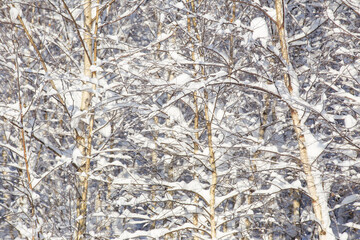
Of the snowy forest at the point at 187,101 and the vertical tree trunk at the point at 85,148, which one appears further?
the vertical tree trunk at the point at 85,148

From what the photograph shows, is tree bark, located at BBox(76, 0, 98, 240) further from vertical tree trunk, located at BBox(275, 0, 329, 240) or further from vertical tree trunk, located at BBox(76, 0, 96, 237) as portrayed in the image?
vertical tree trunk, located at BBox(275, 0, 329, 240)

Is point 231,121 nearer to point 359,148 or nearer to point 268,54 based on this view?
point 268,54

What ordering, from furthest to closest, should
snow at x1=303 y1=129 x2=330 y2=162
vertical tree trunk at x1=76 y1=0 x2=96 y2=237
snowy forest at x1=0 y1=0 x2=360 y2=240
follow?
1. vertical tree trunk at x1=76 y1=0 x2=96 y2=237
2. snow at x1=303 y1=129 x2=330 y2=162
3. snowy forest at x1=0 y1=0 x2=360 y2=240

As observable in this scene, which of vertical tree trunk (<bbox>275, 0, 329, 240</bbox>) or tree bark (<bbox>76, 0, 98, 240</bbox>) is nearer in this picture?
vertical tree trunk (<bbox>275, 0, 329, 240</bbox>)

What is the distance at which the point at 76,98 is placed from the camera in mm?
4691

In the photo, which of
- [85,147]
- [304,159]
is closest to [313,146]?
[304,159]

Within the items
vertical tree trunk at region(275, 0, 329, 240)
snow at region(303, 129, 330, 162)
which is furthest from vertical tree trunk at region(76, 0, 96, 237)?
snow at region(303, 129, 330, 162)

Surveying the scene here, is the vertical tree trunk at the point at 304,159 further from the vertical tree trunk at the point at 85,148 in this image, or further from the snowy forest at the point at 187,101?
the vertical tree trunk at the point at 85,148

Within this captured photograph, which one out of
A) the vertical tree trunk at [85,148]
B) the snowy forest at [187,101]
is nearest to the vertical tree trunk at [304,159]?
the snowy forest at [187,101]

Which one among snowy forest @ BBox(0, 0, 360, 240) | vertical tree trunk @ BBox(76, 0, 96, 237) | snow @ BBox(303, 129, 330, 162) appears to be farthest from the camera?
vertical tree trunk @ BBox(76, 0, 96, 237)

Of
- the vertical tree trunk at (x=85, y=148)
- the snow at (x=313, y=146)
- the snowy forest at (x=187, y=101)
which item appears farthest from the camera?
the vertical tree trunk at (x=85, y=148)

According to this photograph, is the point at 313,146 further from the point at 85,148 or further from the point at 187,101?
the point at 85,148

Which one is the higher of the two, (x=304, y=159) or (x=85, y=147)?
(x=85, y=147)

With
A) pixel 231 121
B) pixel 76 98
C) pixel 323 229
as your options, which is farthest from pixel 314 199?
pixel 76 98
